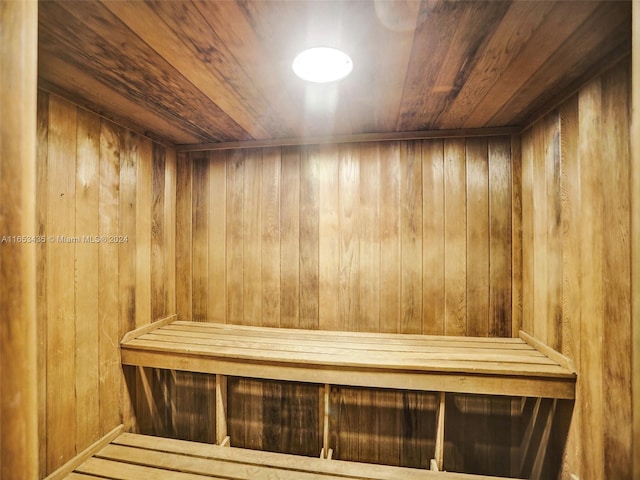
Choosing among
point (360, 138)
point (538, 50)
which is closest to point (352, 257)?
point (360, 138)

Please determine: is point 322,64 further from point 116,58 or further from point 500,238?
point 500,238

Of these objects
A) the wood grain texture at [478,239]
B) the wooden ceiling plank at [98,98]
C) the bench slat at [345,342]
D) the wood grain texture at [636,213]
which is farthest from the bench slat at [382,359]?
the wooden ceiling plank at [98,98]

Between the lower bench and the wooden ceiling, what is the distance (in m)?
1.87

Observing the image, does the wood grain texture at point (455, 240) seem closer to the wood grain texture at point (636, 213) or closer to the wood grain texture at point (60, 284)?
the wood grain texture at point (636, 213)

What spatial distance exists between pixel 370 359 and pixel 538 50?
162cm

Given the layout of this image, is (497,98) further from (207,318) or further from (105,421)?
(105,421)

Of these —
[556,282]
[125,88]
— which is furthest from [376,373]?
[125,88]

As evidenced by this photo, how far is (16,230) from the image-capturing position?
0.67m

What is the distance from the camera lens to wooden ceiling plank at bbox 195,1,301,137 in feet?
3.19

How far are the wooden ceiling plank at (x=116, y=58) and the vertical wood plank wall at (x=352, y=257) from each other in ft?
2.25

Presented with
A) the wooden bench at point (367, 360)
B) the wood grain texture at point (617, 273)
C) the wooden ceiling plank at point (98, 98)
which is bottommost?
the wooden bench at point (367, 360)

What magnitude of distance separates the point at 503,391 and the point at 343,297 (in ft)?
3.48

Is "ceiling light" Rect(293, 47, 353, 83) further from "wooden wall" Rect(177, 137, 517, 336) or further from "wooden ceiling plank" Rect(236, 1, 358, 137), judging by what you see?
"wooden wall" Rect(177, 137, 517, 336)

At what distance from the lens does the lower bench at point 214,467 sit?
139 centimetres
